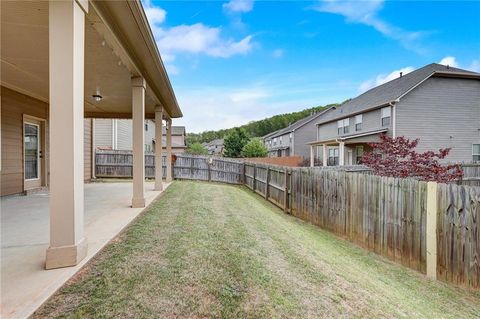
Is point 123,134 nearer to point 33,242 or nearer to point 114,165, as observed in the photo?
point 114,165

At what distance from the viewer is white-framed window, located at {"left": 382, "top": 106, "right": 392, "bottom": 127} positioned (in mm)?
18859

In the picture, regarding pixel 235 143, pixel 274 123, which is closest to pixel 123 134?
pixel 235 143

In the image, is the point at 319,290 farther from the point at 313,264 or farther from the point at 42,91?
the point at 42,91

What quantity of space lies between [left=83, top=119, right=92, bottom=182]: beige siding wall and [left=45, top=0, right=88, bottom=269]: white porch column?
10.6 m

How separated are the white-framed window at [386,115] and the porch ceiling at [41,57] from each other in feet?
52.0

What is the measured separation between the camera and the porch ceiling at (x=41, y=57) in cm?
355

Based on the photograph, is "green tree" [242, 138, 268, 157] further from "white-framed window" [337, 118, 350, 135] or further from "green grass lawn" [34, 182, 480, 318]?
"green grass lawn" [34, 182, 480, 318]

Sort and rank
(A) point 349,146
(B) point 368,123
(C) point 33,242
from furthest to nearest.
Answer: (A) point 349,146 < (B) point 368,123 < (C) point 33,242

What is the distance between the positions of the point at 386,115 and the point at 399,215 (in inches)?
642

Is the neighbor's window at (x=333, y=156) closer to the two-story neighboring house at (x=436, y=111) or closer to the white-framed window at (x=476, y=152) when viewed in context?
the two-story neighboring house at (x=436, y=111)

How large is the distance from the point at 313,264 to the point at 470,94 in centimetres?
2152

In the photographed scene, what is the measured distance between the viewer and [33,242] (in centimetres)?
381

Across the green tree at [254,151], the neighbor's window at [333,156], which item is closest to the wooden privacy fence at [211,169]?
the neighbor's window at [333,156]

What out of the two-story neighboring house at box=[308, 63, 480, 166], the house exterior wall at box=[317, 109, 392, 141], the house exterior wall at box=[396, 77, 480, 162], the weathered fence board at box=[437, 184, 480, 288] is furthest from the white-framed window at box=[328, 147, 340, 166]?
the weathered fence board at box=[437, 184, 480, 288]
